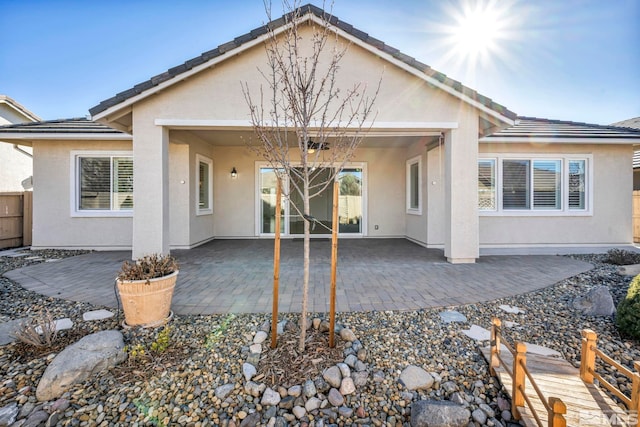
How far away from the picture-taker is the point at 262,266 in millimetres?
6961

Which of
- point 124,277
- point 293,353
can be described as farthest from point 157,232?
point 293,353

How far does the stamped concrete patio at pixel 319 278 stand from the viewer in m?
4.52

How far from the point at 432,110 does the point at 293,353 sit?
6.21 m

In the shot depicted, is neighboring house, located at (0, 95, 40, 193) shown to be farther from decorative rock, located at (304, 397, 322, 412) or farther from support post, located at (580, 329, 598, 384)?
support post, located at (580, 329, 598, 384)

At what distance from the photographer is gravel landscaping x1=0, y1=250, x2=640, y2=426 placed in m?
2.52

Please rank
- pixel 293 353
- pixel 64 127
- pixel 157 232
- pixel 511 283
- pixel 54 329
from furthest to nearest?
pixel 64 127 < pixel 157 232 < pixel 511 283 < pixel 54 329 < pixel 293 353

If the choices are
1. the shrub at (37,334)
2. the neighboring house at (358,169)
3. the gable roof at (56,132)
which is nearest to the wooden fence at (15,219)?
the neighboring house at (358,169)

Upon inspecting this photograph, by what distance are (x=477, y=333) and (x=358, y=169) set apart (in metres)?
8.61

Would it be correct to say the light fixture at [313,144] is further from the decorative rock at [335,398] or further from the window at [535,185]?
the window at [535,185]

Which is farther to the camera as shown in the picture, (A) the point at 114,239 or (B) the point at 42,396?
(A) the point at 114,239

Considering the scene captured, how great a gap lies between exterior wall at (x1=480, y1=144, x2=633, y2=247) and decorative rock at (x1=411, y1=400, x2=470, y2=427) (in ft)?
25.7

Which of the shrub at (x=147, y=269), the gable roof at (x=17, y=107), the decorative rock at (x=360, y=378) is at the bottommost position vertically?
the decorative rock at (x=360, y=378)

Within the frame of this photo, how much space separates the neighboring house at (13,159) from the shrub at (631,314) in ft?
57.0

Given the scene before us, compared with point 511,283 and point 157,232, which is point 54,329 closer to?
point 157,232
